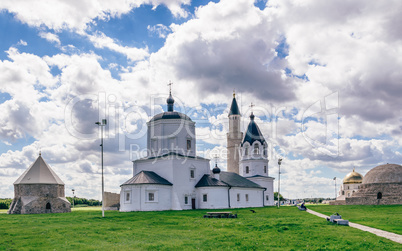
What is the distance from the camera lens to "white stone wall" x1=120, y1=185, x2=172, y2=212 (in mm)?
39438

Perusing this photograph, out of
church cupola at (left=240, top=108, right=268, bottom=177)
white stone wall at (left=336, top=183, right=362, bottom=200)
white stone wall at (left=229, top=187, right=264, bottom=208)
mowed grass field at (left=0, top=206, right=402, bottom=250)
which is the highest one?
church cupola at (left=240, top=108, right=268, bottom=177)

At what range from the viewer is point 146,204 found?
3944 cm

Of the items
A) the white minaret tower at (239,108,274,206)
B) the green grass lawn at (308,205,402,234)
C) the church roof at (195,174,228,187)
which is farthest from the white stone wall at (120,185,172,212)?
the white minaret tower at (239,108,274,206)

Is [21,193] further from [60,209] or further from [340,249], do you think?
[340,249]

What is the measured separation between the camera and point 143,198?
39.4 metres

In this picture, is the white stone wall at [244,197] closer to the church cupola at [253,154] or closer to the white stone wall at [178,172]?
the white stone wall at [178,172]

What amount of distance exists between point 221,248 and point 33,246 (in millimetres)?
8319

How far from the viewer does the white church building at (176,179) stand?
131 ft

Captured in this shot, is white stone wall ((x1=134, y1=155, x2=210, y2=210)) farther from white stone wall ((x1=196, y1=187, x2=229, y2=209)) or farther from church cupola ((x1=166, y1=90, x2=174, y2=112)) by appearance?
church cupola ((x1=166, y1=90, x2=174, y2=112))

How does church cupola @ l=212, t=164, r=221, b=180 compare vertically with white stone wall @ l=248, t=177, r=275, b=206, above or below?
above

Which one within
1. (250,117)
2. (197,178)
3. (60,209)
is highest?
(250,117)

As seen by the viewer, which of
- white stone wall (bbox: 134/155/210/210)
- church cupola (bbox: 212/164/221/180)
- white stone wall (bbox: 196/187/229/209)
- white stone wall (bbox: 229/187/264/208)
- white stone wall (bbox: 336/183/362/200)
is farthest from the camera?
white stone wall (bbox: 336/183/362/200)

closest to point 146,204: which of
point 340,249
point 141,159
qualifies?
point 141,159

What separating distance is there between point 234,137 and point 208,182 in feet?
80.0
